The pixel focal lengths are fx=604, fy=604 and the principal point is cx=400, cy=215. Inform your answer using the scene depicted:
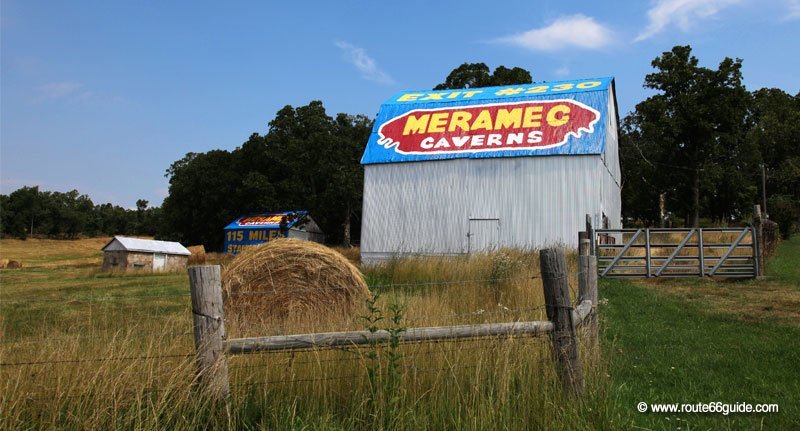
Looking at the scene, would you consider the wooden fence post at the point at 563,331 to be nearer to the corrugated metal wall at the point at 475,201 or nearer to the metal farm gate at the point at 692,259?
the metal farm gate at the point at 692,259

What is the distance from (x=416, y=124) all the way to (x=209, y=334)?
22.4 metres

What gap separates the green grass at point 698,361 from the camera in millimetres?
4562

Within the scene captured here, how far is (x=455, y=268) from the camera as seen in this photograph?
1262cm

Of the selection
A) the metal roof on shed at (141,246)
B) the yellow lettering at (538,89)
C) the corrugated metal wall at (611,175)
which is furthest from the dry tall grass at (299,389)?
the metal roof on shed at (141,246)

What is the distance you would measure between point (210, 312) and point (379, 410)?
1307mm

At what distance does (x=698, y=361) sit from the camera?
6.45 metres

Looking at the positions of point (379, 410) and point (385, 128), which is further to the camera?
point (385, 128)

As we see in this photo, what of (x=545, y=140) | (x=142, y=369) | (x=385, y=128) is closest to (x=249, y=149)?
(x=385, y=128)

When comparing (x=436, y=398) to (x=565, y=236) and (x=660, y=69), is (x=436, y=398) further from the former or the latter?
(x=660, y=69)

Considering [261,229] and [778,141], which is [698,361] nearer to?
[261,229]

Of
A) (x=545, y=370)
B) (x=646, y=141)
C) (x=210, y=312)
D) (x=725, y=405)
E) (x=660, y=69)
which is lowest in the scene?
(x=725, y=405)

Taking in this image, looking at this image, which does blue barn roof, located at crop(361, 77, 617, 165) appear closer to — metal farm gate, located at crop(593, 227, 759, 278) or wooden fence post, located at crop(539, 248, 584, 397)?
metal farm gate, located at crop(593, 227, 759, 278)

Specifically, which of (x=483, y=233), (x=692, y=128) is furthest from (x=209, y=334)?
(x=692, y=128)

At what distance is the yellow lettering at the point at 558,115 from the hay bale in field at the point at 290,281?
15887 millimetres
